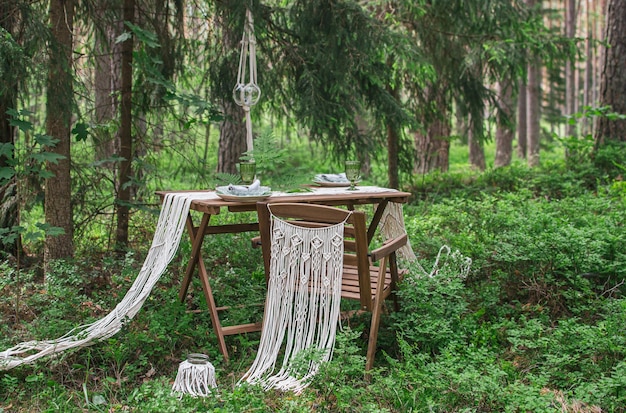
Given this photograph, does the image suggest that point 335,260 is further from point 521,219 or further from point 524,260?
point 521,219

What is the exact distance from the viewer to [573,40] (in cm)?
720

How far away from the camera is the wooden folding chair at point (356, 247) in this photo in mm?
3387

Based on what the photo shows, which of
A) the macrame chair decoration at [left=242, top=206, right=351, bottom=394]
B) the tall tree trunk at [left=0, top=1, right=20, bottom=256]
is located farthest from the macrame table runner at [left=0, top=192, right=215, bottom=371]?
the tall tree trunk at [left=0, top=1, right=20, bottom=256]

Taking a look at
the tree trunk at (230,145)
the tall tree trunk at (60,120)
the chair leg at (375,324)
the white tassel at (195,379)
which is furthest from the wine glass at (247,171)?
the tree trunk at (230,145)

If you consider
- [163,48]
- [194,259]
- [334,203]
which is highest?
[163,48]

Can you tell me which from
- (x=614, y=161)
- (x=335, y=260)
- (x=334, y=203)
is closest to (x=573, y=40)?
(x=614, y=161)

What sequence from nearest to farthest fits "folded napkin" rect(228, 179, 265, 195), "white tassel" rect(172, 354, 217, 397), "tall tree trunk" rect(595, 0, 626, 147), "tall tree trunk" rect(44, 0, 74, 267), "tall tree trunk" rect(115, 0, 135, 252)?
"white tassel" rect(172, 354, 217, 397)
"folded napkin" rect(228, 179, 265, 195)
"tall tree trunk" rect(44, 0, 74, 267)
"tall tree trunk" rect(115, 0, 135, 252)
"tall tree trunk" rect(595, 0, 626, 147)

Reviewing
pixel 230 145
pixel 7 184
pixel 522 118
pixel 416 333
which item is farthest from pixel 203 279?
pixel 522 118

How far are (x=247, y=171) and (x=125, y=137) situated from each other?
1842mm

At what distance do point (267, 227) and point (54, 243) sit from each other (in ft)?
7.03

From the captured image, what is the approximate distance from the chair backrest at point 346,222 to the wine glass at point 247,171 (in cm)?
36

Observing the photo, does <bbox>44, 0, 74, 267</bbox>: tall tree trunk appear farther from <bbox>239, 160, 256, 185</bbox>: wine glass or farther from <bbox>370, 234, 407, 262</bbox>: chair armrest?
<bbox>370, 234, 407, 262</bbox>: chair armrest

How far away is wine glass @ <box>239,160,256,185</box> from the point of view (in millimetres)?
3918

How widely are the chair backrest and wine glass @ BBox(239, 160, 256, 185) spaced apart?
0.36 m
